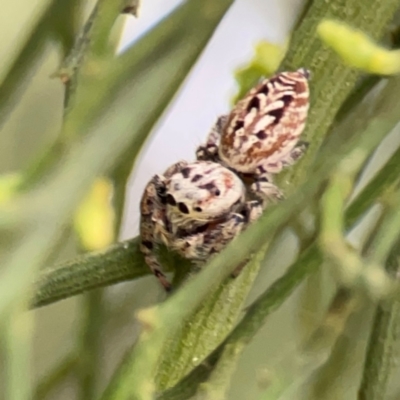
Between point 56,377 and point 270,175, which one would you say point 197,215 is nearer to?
point 270,175

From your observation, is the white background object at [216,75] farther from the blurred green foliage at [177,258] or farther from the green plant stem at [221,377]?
the green plant stem at [221,377]

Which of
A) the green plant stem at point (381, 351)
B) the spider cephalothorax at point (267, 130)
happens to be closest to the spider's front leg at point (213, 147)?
the spider cephalothorax at point (267, 130)

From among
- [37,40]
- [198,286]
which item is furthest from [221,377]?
[37,40]

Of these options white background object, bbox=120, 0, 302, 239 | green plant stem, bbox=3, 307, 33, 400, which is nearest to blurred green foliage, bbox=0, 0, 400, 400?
green plant stem, bbox=3, 307, 33, 400

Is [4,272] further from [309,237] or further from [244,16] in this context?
[244,16]

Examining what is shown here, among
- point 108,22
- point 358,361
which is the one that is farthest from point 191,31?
point 358,361

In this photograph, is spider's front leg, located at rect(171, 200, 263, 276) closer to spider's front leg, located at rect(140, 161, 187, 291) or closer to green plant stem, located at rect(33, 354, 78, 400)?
spider's front leg, located at rect(140, 161, 187, 291)
